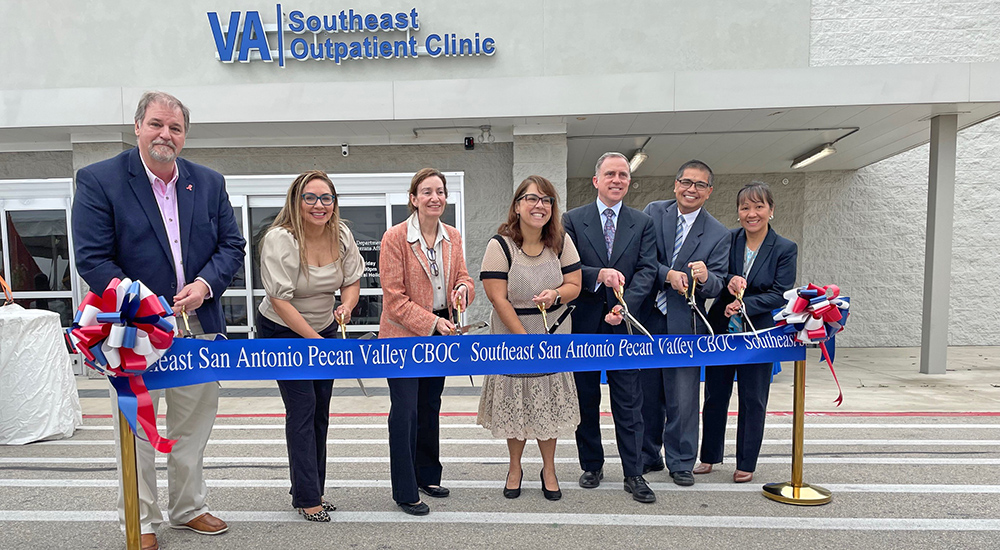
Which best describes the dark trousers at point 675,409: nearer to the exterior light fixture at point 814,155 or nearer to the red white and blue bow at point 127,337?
the red white and blue bow at point 127,337

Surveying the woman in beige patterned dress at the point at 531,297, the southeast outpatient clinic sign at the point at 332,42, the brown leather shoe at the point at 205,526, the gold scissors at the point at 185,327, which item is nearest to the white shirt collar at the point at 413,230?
the woman in beige patterned dress at the point at 531,297

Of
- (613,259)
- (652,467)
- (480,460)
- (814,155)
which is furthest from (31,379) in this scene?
(814,155)

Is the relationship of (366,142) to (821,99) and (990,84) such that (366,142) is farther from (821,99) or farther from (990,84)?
(990,84)

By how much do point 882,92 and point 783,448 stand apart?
485 centimetres

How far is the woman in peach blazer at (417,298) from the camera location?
3.35 m

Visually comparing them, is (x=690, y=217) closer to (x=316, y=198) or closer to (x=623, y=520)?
(x=623, y=520)

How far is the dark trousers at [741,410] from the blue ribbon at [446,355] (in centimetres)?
31

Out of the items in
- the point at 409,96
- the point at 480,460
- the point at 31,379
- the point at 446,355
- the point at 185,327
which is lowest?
the point at 480,460

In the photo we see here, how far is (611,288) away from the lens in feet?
11.9

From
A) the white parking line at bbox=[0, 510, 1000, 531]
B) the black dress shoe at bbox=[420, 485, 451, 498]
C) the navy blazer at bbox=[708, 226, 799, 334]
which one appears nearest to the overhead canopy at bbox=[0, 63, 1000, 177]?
the navy blazer at bbox=[708, 226, 799, 334]

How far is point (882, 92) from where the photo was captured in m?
7.16

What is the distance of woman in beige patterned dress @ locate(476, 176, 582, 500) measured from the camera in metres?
3.42

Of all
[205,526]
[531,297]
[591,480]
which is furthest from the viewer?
[591,480]

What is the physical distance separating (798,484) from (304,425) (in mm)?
2944
